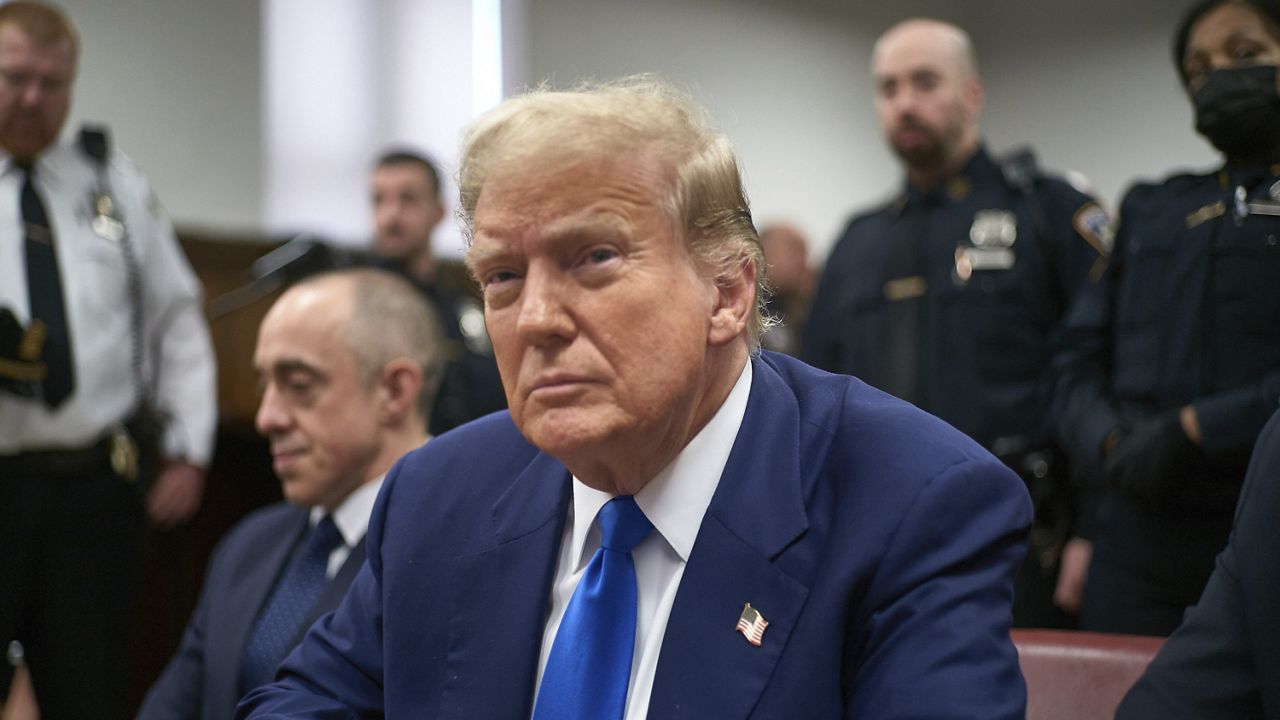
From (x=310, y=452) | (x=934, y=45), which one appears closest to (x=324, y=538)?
(x=310, y=452)

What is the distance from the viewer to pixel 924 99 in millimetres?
3678

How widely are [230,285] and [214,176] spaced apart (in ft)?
3.44

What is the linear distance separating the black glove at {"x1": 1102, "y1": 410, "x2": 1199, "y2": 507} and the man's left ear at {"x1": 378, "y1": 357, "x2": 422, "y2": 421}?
1367 millimetres

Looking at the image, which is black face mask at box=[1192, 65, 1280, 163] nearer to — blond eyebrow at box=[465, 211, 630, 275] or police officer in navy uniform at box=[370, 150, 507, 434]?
blond eyebrow at box=[465, 211, 630, 275]

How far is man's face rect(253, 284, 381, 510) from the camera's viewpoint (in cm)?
259

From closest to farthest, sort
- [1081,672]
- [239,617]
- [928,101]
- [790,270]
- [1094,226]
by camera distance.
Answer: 1. [1081,672]
2. [239,617]
3. [1094,226]
4. [928,101]
5. [790,270]

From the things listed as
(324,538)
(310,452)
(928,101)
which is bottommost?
(324,538)

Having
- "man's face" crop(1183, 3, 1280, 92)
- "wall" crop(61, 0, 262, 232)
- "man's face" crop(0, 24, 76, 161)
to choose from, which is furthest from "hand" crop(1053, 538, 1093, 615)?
"wall" crop(61, 0, 262, 232)

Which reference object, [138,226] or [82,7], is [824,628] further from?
[82,7]

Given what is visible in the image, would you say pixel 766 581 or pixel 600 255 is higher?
pixel 600 255

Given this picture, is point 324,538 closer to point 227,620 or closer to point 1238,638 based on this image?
point 227,620

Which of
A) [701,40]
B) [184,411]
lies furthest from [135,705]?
[701,40]

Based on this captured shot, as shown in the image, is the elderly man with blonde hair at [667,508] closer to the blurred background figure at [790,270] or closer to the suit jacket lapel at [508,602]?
the suit jacket lapel at [508,602]

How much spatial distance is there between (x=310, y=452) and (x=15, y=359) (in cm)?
111
